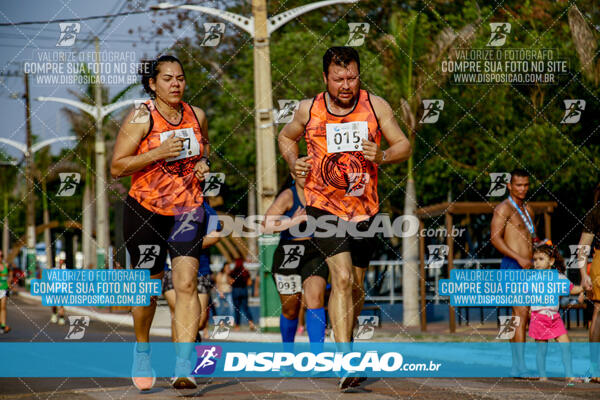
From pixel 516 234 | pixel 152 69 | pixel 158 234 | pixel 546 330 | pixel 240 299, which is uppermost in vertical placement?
pixel 152 69

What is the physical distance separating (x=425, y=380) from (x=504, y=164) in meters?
14.7

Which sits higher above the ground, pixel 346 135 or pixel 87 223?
pixel 346 135

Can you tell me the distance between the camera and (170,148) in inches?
271

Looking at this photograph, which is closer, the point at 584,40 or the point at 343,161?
the point at 343,161

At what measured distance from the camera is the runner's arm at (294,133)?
738cm

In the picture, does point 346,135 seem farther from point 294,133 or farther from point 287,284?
point 287,284

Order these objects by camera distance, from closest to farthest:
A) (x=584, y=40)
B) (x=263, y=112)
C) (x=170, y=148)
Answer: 1. (x=170, y=148)
2. (x=584, y=40)
3. (x=263, y=112)

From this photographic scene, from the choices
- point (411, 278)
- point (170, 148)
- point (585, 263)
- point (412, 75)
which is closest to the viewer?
point (170, 148)

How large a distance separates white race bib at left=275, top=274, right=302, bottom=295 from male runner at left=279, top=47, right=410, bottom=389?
60.8 inches

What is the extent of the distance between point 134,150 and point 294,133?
1177 millimetres

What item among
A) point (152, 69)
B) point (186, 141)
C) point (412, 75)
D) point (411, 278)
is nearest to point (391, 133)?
point (186, 141)

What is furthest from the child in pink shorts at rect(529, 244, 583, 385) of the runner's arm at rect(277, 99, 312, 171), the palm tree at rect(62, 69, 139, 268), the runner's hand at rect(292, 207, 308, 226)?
the palm tree at rect(62, 69, 139, 268)

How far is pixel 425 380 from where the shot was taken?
826 centimetres

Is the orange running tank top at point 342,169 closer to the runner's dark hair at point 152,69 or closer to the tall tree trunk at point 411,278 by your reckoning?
the runner's dark hair at point 152,69
